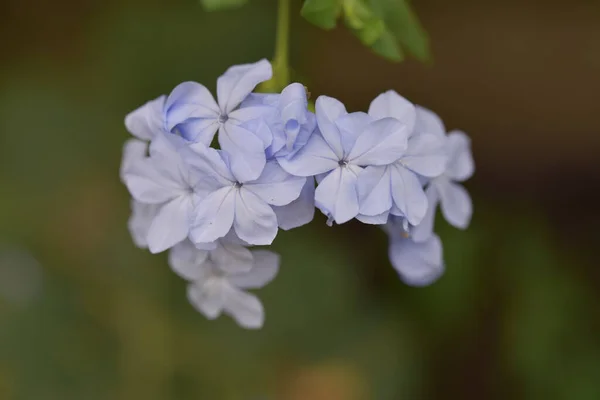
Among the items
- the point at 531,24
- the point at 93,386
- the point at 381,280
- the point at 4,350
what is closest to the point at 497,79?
the point at 531,24

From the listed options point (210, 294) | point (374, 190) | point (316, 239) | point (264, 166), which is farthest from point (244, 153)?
point (316, 239)

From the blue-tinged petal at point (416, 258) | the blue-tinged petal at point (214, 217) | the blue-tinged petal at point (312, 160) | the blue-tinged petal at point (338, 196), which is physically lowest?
the blue-tinged petal at point (416, 258)

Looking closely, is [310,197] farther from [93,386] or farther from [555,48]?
[555,48]

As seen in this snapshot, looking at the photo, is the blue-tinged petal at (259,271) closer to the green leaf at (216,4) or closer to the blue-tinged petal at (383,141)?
the blue-tinged petal at (383,141)

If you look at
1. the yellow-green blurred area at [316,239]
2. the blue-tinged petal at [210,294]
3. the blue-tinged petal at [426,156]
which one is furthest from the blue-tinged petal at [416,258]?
the yellow-green blurred area at [316,239]

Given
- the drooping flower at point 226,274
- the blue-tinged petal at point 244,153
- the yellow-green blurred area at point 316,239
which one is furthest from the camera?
the yellow-green blurred area at point 316,239

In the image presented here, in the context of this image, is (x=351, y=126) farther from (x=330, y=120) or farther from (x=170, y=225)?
(x=170, y=225)

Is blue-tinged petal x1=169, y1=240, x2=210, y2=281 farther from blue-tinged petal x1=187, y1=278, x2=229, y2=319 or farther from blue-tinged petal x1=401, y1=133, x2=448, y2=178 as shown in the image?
blue-tinged petal x1=401, y1=133, x2=448, y2=178
